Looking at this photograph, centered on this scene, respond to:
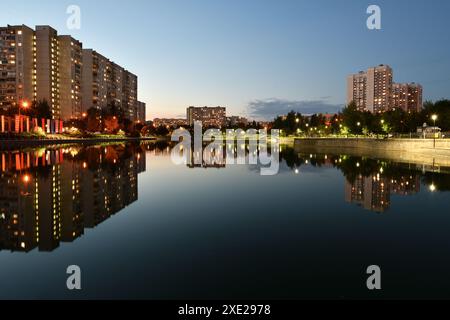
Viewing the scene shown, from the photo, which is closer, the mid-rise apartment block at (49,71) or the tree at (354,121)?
the tree at (354,121)

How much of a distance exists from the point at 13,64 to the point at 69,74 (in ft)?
66.7

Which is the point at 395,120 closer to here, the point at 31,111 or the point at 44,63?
the point at 31,111

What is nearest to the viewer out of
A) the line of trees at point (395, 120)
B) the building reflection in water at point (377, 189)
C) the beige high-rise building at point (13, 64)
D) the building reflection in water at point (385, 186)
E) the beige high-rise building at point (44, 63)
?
the building reflection in water at point (377, 189)

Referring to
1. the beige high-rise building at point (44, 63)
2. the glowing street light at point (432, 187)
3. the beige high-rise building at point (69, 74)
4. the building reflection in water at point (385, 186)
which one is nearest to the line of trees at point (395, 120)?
the building reflection in water at point (385, 186)

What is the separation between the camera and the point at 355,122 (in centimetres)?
9069

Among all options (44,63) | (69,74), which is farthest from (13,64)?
(69,74)

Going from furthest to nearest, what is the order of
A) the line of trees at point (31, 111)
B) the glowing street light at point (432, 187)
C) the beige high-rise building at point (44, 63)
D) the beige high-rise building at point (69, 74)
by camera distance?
the beige high-rise building at point (69, 74) < the beige high-rise building at point (44, 63) < the line of trees at point (31, 111) < the glowing street light at point (432, 187)

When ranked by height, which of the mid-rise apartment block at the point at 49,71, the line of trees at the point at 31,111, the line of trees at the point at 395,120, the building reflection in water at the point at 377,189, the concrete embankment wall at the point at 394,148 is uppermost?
the mid-rise apartment block at the point at 49,71

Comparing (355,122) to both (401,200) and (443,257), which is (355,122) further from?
(443,257)

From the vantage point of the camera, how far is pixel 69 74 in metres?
148

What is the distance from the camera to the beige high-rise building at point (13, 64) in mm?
132500

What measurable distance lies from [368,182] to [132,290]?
62.5 feet

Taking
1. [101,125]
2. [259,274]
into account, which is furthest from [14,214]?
[101,125]

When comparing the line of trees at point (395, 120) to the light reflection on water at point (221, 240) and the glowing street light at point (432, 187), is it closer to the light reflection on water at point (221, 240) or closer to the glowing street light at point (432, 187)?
the glowing street light at point (432, 187)
